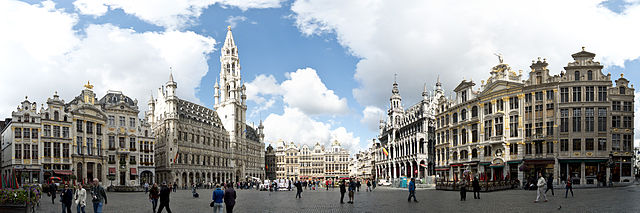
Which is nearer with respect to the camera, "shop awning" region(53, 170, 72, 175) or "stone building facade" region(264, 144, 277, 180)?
"shop awning" region(53, 170, 72, 175)

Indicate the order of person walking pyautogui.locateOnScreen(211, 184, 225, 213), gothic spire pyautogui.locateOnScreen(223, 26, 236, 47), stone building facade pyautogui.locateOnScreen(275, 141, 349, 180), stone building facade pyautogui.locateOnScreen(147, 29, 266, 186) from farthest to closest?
stone building facade pyautogui.locateOnScreen(275, 141, 349, 180)
gothic spire pyautogui.locateOnScreen(223, 26, 236, 47)
stone building facade pyautogui.locateOnScreen(147, 29, 266, 186)
person walking pyautogui.locateOnScreen(211, 184, 225, 213)

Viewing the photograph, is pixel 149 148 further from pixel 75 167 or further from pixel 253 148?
pixel 253 148

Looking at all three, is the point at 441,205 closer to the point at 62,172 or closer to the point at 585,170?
the point at 585,170

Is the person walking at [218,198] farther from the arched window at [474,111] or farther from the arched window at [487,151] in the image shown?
the arched window at [474,111]

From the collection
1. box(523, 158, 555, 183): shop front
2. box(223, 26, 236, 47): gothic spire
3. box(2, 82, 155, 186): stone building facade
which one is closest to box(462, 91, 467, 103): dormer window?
box(523, 158, 555, 183): shop front

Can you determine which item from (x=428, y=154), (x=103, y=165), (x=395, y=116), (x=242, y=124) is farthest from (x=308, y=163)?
(x=103, y=165)

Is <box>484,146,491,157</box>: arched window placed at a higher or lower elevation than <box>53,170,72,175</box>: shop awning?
higher

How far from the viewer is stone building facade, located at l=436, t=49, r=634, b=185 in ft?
178

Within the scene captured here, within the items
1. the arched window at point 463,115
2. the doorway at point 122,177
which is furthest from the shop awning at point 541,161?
the doorway at point 122,177

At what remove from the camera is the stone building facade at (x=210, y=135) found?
95.7m

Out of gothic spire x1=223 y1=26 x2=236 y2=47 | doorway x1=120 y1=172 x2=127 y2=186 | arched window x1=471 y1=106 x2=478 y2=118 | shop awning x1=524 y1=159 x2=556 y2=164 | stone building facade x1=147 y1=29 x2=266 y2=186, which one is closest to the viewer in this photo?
shop awning x1=524 y1=159 x2=556 y2=164

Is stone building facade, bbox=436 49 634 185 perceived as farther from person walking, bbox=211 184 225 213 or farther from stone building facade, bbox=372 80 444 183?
person walking, bbox=211 184 225 213

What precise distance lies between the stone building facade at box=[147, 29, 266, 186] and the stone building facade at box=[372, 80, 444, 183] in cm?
3679

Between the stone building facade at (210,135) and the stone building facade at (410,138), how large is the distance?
121 feet
